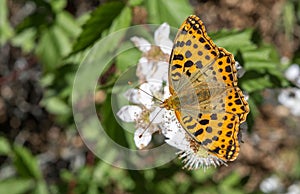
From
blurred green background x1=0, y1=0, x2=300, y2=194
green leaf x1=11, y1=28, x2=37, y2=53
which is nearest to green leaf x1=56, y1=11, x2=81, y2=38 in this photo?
blurred green background x1=0, y1=0, x2=300, y2=194

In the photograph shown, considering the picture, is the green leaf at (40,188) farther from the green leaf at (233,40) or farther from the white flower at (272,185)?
the white flower at (272,185)

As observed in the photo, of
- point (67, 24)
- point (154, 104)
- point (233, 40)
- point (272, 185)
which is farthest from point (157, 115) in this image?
point (272, 185)

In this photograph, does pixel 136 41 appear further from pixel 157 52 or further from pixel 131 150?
pixel 131 150

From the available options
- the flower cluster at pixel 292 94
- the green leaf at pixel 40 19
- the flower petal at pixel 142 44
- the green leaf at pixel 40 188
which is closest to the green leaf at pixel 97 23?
the flower petal at pixel 142 44

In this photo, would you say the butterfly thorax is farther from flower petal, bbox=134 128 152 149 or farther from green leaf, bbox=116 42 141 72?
green leaf, bbox=116 42 141 72

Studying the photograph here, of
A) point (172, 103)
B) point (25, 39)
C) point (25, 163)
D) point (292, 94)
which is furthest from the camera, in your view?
point (292, 94)

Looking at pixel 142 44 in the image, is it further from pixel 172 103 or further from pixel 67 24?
pixel 67 24
